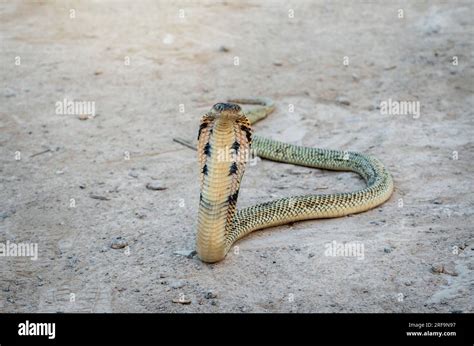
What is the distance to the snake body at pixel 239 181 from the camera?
5898 mm

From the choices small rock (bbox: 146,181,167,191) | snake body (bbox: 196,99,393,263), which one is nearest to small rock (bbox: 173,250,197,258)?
snake body (bbox: 196,99,393,263)

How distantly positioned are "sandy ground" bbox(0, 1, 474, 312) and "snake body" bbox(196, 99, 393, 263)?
154 millimetres

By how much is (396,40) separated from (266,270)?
8.48 metres

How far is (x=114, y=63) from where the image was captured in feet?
42.4

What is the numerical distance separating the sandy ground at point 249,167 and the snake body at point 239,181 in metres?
0.15

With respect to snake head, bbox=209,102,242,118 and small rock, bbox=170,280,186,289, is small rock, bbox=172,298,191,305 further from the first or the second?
snake head, bbox=209,102,242,118

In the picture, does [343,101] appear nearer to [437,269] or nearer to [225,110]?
[437,269]

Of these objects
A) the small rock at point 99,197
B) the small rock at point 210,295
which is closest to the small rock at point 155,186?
the small rock at point 99,197

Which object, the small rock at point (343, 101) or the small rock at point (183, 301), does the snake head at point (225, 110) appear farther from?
the small rock at point (343, 101)

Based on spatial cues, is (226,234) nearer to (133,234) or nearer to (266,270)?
(266,270)

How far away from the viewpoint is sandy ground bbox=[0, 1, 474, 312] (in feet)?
20.4

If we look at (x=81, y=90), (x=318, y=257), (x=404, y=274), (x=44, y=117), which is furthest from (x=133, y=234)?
(x=81, y=90)

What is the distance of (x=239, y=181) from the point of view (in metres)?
6.10

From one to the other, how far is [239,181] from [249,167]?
332cm
